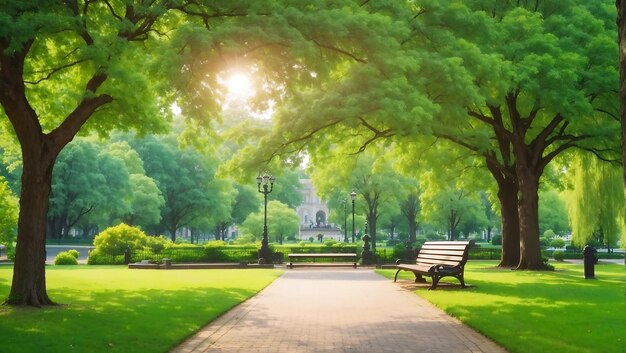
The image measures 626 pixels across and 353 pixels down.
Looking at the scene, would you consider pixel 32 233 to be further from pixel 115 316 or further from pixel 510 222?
pixel 510 222

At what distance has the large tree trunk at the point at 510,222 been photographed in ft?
90.7

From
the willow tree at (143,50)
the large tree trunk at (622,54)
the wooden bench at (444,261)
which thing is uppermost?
the willow tree at (143,50)

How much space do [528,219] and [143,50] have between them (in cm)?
1756

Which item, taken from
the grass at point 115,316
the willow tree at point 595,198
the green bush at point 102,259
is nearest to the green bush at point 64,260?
the green bush at point 102,259

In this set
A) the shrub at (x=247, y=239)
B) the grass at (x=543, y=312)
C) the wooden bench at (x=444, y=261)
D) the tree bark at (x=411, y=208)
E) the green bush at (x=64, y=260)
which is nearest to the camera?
the grass at (x=543, y=312)

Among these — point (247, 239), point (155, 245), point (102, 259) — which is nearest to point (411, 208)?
point (247, 239)

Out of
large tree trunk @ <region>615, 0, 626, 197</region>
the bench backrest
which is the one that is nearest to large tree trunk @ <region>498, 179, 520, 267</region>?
the bench backrest

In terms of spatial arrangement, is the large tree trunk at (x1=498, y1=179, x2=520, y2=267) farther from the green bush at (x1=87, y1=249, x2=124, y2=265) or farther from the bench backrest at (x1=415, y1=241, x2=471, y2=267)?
the green bush at (x1=87, y1=249, x2=124, y2=265)

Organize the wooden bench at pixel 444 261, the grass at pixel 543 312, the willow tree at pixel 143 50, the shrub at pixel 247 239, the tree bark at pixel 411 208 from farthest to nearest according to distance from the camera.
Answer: the tree bark at pixel 411 208 < the shrub at pixel 247 239 < the wooden bench at pixel 444 261 < the willow tree at pixel 143 50 < the grass at pixel 543 312

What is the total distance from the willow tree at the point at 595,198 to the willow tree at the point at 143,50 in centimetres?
1944

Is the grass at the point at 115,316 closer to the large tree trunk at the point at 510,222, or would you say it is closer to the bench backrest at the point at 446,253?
the bench backrest at the point at 446,253

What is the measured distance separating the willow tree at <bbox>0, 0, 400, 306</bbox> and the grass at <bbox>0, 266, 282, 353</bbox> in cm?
148

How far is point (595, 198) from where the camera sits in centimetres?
2828

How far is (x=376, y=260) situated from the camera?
1278 inches
